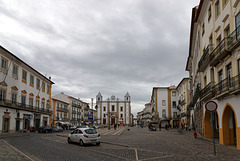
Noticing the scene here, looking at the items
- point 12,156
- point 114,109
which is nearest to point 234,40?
point 12,156

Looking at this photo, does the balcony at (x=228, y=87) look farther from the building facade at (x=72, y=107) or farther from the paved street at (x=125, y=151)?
the building facade at (x=72, y=107)

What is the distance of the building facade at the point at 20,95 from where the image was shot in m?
35.3

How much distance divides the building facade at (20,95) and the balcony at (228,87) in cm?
2949

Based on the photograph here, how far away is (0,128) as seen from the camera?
3428 centimetres

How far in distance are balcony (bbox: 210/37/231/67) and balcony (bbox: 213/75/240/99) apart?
1681mm

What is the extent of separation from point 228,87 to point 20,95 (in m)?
35.4

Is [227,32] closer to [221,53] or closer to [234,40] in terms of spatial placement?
[221,53]

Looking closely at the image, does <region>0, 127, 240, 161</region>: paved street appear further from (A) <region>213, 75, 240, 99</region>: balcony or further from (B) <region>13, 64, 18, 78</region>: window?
(B) <region>13, 64, 18, 78</region>: window

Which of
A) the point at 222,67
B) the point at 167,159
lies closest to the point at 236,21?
the point at 222,67

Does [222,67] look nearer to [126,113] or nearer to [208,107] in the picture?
[208,107]

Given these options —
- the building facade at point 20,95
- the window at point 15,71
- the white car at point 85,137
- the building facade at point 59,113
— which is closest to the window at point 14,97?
the building facade at point 20,95

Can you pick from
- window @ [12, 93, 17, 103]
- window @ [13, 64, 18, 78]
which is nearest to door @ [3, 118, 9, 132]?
window @ [12, 93, 17, 103]

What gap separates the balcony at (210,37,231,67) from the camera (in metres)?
15.4

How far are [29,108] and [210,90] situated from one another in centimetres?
3506
